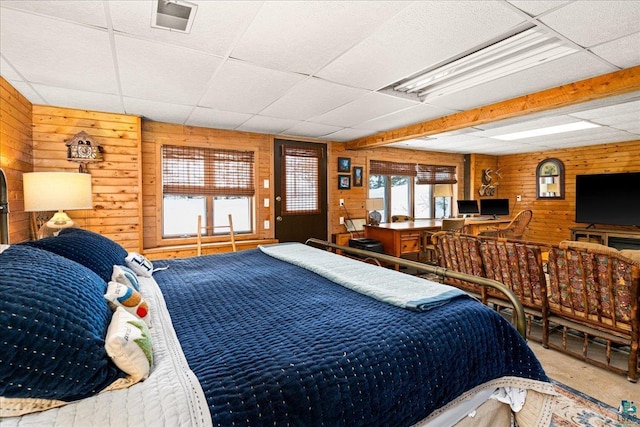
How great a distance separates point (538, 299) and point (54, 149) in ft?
17.0

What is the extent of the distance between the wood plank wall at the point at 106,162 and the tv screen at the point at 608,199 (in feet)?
26.0

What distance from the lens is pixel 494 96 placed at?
3.27m

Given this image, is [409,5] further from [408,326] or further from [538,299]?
[538,299]

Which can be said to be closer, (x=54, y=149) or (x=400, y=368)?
(x=400, y=368)

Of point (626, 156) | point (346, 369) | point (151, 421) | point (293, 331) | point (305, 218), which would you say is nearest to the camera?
point (151, 421)

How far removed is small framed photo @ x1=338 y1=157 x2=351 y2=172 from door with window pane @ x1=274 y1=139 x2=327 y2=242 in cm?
32

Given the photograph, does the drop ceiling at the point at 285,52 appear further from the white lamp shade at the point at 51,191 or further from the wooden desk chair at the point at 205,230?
the wooden desk chair at the point at 205,230

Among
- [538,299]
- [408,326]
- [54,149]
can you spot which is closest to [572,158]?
[538,299]

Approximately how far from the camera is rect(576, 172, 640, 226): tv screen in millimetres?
5680

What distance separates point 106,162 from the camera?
3.75 meters

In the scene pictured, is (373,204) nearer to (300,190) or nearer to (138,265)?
(300,190)

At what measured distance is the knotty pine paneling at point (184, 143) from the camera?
164 inches

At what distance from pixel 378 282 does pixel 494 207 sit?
21.6 ft

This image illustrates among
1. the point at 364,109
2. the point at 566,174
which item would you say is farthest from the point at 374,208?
the point at 566,174
